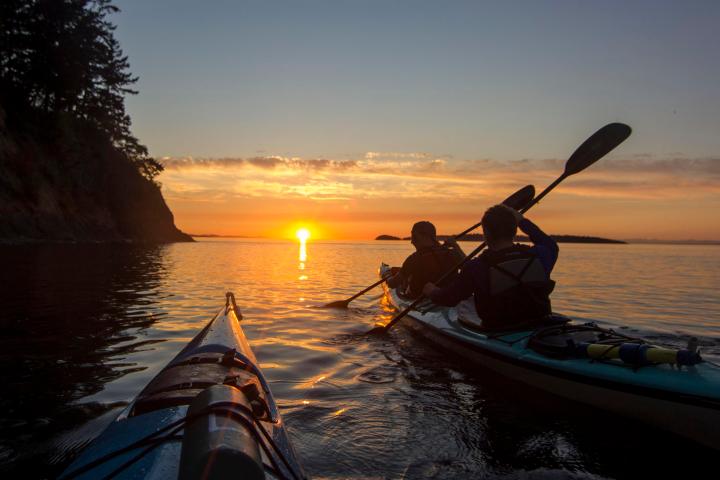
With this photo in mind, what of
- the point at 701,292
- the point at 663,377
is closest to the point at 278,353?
the point at 663,377

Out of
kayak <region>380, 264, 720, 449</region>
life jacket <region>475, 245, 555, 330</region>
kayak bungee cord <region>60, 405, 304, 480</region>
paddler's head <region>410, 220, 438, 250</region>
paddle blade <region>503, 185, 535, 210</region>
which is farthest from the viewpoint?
paddler's head <region>410, 220, 438, 250</region>

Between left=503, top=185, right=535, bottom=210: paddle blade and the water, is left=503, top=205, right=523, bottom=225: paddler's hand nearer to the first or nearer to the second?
the water

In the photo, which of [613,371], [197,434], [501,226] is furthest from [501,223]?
[197,434]

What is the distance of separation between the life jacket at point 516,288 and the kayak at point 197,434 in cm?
275

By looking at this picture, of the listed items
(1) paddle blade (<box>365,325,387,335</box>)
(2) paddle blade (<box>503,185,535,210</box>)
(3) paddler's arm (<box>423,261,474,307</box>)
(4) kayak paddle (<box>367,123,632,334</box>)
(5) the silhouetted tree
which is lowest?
(1) paddle blade (<box>365,325,387,335</box>)

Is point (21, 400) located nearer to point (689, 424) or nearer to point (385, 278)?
point (689, 424)

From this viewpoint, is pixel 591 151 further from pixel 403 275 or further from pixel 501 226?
pixel 403 275

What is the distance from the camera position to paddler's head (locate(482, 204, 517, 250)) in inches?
203

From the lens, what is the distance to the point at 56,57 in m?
32.3

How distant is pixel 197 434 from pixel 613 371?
145 inches

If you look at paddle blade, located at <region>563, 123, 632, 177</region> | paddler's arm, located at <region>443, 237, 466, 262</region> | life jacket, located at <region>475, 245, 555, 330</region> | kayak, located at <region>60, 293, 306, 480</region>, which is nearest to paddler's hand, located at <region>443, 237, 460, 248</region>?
paddler's arm, located at <region>443, 237, 466, 262</region>

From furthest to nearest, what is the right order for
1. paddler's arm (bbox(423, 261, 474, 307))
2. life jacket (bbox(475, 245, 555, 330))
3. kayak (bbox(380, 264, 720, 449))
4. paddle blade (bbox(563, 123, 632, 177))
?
paddle blade (bbox(563, 123, 632, 177)), paddler's arm (bbox(423, 261, 474, 307)), life jacket (bbox(475, 245, 555, 330)), kayak (bbox(380, 264, 720, 449))

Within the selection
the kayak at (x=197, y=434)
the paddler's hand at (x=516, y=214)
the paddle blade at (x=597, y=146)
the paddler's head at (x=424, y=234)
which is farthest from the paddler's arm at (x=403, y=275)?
the kayak at (x=197, y=434)

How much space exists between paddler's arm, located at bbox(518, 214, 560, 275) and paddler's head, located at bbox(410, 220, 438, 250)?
9.65 ft
